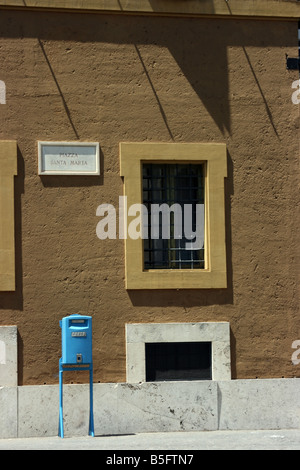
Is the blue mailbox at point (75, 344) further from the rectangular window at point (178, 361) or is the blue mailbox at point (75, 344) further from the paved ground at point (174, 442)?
the rectangular window at point (178, 361)

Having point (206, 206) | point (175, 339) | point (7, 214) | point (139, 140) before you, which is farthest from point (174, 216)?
point (7, 214)

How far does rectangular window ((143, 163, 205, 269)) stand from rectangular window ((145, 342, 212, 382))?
1161 millimetres

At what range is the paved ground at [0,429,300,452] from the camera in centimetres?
1369

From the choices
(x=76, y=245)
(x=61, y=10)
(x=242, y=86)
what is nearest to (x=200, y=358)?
(x=76, y=245)

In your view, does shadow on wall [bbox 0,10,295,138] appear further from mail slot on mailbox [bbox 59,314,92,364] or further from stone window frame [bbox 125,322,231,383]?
stone window frame [bbox 125,322,231,383]

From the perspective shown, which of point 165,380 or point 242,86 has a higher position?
point 242,86

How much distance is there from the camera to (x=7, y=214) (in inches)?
591

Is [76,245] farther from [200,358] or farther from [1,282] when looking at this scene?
[200,358]

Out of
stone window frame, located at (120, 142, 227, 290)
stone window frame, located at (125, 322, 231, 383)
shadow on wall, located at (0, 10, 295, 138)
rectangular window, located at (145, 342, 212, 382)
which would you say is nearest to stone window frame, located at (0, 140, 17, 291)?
shadow on wall, located at (0, 10, 295, 138)

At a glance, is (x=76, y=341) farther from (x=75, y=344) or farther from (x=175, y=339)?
(x=175, y=339)

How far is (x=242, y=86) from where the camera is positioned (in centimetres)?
1577

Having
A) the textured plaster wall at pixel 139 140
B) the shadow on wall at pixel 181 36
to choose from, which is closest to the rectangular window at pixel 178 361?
the textured plaster wall at pixel 139 140
